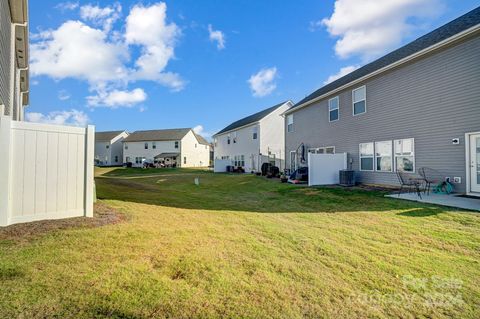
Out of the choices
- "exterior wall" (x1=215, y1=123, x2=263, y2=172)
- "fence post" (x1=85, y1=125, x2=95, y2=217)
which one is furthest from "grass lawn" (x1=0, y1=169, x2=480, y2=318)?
"exterior wall" (x1=215, y1=123, x2=263, y2=172)

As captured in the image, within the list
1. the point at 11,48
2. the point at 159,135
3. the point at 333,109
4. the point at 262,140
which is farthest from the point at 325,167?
the point at 159,135

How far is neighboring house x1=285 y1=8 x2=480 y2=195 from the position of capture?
876cm

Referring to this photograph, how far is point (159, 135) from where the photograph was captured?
159 ft

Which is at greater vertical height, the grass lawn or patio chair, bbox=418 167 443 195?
patio chair, bbox=418 167 443 195

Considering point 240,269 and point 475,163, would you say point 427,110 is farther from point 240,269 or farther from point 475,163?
point 240,269

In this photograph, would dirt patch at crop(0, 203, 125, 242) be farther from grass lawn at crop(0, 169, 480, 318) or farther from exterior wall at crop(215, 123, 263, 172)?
exterior wall at crop(215, 123, 263, 172)

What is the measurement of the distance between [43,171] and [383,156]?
13113 mm

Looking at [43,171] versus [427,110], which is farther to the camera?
[427,110]

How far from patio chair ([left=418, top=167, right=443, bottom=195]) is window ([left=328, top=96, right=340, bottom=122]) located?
6.40 metres

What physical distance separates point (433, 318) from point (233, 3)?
51.4 feet

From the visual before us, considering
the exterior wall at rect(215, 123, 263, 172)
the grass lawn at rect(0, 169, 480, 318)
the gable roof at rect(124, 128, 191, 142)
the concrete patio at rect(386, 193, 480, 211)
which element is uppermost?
the gable roof at rect(124, 128, 191, 142)

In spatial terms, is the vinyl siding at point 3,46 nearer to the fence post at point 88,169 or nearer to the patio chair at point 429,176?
the fence post at point 88,169

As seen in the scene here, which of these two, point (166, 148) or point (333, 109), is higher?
point (333, 109)

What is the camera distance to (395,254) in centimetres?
409
